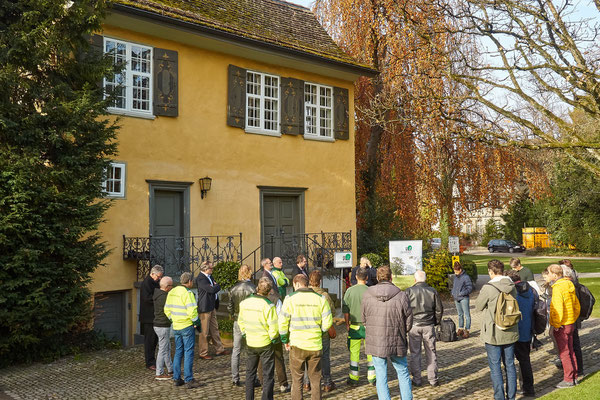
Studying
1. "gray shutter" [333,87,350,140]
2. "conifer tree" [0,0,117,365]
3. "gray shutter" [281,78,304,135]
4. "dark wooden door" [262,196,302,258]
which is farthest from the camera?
"gray shutter" [333,87,350,140]

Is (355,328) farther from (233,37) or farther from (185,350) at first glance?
(233,37)

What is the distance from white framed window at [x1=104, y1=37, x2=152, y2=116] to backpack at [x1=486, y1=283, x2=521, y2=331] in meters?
9.52

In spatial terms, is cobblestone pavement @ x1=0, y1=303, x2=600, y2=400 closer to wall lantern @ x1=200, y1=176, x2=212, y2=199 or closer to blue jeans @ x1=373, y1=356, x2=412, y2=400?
blue jeans @ x1=373, y1=356, x2=412, y2=400

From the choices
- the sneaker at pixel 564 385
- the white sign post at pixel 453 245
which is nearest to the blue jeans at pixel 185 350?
the sneaker at pixel 564 385

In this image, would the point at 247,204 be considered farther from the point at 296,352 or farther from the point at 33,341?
the point at 296,352

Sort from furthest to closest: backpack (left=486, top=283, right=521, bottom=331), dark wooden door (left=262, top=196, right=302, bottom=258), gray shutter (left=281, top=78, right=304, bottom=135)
A: gray shutter (left=281, top=78, right=304, bottom=135) < dark wooden door (left=262, top=196, right=302, bottom=258) < backpack (left=486, top=283, right=521, bottom=331)

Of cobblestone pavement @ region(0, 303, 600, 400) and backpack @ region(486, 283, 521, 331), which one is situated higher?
backpack @ region(486, 283, 521, 331)

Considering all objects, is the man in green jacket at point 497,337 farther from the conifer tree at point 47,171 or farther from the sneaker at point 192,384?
the conifer tree at point 47,171

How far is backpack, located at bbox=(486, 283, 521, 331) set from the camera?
6.74 metres

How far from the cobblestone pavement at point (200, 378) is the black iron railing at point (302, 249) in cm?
471

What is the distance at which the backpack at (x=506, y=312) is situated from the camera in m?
6.74

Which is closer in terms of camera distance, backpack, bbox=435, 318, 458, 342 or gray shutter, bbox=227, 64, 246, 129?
backpack, bbox=435, 318, 458, 342

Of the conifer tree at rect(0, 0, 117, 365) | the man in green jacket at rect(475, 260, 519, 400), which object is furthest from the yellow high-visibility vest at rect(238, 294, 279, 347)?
the conifer tree at rect(0, 0, 117, 365)

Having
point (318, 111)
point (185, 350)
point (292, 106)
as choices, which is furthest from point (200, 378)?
point (318, 111)
